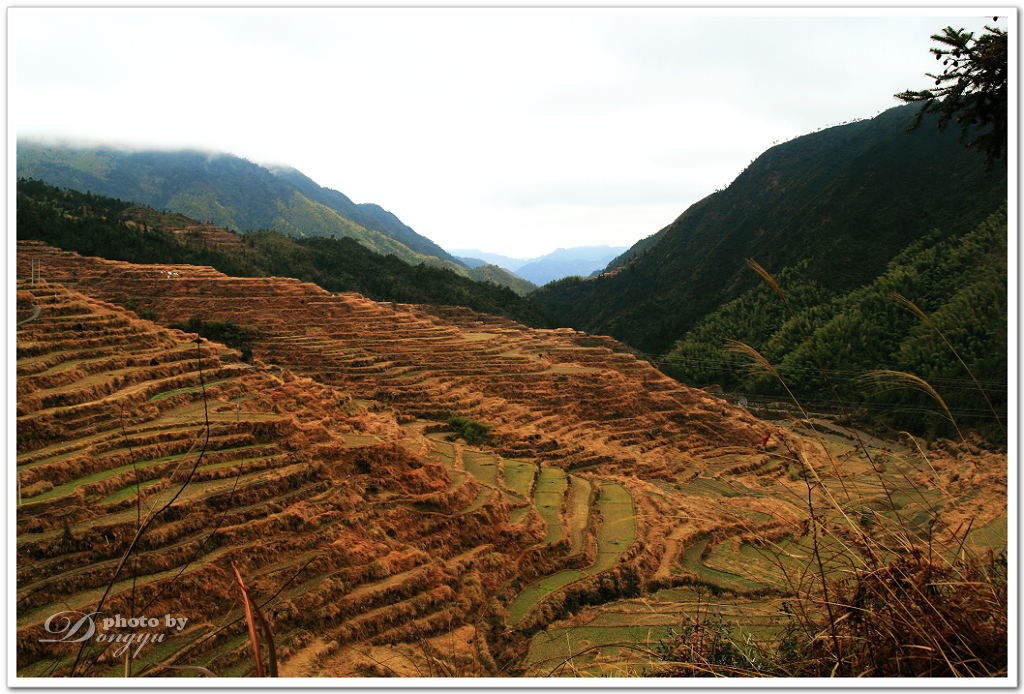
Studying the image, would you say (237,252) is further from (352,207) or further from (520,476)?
(352,207)

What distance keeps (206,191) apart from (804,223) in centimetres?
10484

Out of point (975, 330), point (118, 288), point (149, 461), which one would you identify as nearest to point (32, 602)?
point (149, 461)

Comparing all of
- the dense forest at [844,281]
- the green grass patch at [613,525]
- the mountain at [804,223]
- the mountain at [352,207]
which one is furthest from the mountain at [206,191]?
the green grass patch at [613,525]

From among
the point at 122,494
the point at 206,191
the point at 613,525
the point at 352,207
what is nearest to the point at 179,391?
the point at 122,494

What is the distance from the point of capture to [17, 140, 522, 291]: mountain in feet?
276

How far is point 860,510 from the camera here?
6.12 ft

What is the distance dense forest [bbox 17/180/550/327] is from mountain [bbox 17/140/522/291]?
3374 cm

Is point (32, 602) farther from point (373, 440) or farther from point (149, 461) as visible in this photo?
point (373, 440)

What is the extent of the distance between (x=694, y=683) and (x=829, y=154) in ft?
221

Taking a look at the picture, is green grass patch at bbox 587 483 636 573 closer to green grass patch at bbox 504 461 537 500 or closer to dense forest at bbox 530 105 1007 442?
green grass patch at bbox 504 461 537 500

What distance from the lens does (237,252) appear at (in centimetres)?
3591

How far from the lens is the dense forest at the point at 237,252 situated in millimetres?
23750

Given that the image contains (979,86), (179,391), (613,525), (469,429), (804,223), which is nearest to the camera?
(979,86)

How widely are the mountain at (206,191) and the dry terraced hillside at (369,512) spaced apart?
69.0 metres
